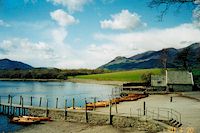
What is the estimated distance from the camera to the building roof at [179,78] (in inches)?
3433

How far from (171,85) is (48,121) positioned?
47.8 m

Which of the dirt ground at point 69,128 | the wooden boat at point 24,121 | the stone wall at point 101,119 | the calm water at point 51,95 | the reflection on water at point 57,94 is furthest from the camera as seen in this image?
the reflection on water at point 57,94

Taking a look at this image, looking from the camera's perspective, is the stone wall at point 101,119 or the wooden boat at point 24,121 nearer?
the stone wall at point 101,119

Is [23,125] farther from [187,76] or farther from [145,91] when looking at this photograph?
[187,76]

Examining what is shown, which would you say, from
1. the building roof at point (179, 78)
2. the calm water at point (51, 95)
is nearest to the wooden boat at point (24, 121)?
the calm water at point (51, 95)

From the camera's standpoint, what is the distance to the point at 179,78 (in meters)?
88.6

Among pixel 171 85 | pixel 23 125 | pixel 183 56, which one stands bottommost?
pixel 23 125

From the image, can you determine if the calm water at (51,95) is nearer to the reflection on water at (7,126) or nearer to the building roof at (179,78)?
the reflection on water at (7,126)

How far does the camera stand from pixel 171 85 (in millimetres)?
87625

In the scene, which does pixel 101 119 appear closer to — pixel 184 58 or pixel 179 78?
pixel 179 78

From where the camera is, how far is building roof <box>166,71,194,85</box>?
3433 inches

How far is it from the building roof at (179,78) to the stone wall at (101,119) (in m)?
45.1

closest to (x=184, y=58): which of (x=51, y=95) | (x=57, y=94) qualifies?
(x=57, y=94)

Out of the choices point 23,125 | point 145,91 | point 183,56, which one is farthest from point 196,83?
point 23,125
